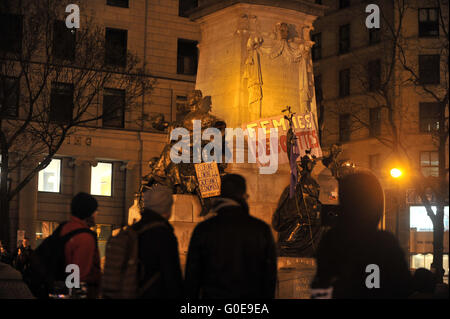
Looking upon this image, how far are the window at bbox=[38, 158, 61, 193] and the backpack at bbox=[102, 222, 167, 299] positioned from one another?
1528 inches

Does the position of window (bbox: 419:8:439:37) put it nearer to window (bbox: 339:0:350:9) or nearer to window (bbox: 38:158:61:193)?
window (bbox: 339:0:350:9)

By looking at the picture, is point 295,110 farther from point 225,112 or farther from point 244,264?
point 244,264

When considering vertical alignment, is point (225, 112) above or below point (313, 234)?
above

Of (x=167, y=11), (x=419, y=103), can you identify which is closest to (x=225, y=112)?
(x=167, y=11)

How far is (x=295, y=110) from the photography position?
71.7ft

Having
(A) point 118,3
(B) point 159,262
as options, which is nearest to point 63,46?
(A) point 118,3

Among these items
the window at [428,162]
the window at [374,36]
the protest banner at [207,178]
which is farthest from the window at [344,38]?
the protest banner at [207,178]

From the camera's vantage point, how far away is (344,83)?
5650cm

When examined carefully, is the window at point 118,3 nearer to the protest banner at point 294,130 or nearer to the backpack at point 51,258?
the protest banner at point 294,130

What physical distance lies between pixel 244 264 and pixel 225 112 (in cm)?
1373

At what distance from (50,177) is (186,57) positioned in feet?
32.9

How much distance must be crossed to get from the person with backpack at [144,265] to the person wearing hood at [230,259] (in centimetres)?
16

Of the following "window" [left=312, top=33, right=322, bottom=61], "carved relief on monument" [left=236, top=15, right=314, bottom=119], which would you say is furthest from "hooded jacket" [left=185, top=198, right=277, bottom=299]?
"window" [left=312, top=33, right=322, bottom=61]

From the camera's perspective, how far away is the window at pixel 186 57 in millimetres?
50344
